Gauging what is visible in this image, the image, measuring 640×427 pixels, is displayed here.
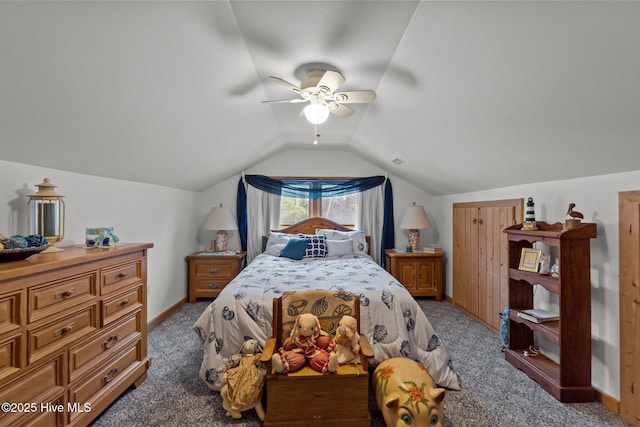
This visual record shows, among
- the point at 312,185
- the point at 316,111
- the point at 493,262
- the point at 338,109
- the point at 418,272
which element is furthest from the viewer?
the point at 312,185

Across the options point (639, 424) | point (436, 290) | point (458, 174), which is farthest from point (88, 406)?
point (436, 290)

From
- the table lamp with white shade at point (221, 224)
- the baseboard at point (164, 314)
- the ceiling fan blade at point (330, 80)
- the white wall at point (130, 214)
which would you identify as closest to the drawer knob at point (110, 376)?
the white wall at point (130, 214)

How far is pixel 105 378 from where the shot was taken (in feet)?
6.01

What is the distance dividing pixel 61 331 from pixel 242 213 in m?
3.14

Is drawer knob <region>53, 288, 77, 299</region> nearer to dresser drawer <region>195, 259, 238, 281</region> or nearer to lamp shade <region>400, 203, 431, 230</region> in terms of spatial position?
dresser drawer <region>195, 259, 238, 281</region>

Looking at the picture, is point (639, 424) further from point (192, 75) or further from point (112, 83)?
point (112, 83)

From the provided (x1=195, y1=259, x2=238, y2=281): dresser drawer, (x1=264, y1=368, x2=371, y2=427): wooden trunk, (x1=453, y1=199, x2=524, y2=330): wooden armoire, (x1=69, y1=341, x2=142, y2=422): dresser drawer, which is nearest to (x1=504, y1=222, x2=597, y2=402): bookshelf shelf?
(x1=453, y1=199, x2=524, y2=330): wooden armoire

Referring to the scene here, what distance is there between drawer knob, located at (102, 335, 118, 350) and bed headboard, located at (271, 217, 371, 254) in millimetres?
2882

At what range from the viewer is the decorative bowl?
138 centimetres

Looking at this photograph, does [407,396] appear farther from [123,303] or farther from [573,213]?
[123,303]

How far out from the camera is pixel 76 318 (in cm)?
163

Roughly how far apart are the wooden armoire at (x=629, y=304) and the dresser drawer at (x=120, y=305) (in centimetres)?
320

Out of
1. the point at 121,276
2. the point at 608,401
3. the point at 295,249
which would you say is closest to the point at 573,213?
the point at 608,401

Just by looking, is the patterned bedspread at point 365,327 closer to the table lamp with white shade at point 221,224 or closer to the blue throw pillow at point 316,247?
the blue throw pillow at point 316,247
